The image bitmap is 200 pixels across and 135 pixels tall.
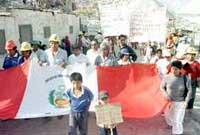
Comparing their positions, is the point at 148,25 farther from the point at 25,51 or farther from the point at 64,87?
the point at 25,51

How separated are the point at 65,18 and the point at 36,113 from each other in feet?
70.4

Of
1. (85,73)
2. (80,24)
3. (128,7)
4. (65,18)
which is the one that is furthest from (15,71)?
(80,24)

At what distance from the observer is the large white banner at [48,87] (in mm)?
8344

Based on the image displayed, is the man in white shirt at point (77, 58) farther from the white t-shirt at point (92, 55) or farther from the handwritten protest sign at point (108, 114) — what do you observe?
the handwritten protest sign at point (108, 114)

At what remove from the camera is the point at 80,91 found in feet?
23.0

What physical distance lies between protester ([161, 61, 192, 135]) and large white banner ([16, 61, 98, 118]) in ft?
4.71

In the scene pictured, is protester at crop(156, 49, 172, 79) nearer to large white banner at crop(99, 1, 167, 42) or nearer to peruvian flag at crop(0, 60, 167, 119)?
large white banner at crop(99, 1, 167, 42)

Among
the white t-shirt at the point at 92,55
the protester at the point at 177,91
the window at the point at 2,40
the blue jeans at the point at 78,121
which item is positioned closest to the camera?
the blue jeans at the point at 78,121

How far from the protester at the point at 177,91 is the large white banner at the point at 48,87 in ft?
4.71

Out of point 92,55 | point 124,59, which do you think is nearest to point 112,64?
point 124,59

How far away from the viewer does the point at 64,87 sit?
27.5 feet

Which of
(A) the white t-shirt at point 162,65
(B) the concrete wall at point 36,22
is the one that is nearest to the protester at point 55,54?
(A) the white t-shirt at point 162,65

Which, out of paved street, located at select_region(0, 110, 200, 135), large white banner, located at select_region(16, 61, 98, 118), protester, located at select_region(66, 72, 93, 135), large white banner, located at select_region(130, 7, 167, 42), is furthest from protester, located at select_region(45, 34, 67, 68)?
protester, located at select_region(66, 72, 93, 135)

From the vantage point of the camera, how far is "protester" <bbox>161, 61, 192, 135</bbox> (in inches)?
309
